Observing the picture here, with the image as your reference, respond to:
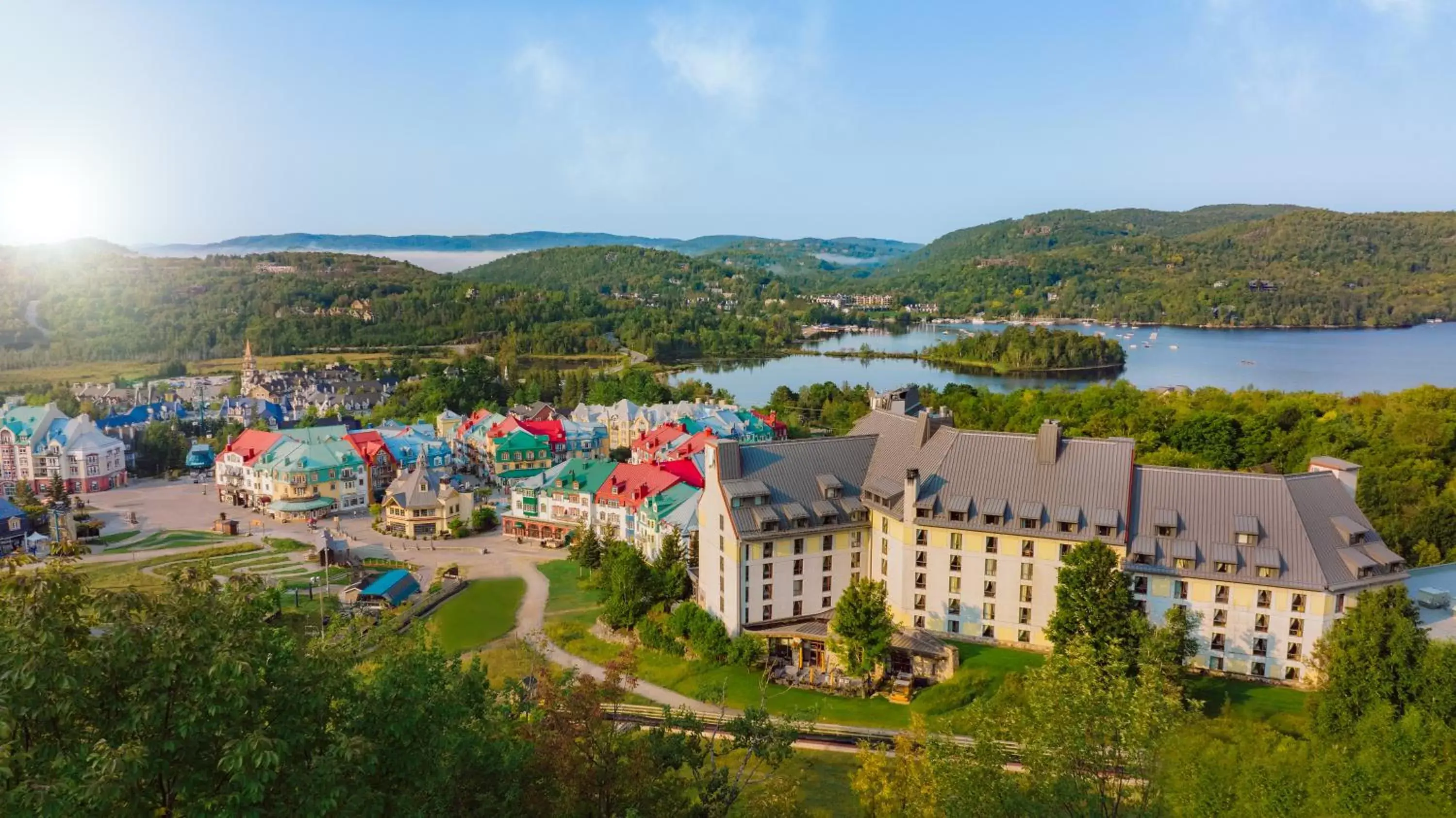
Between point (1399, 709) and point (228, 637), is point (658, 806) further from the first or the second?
point (1399, 709)

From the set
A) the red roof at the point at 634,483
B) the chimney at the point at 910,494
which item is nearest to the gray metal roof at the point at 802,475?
the chimney at the point at 910,494

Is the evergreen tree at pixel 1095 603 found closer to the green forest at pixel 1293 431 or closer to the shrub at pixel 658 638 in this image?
the shrub at pixel 658 638

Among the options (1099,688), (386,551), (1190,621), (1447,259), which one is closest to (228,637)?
(1099,688)

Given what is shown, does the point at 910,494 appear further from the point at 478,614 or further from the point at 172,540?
the point at 172,540

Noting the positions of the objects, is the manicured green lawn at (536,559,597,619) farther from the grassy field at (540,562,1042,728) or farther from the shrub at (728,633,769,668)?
the shrub at (728,633,769,668)

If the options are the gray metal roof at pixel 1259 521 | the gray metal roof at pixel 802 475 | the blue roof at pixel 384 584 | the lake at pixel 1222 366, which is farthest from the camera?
the lake at pixel 1222 366

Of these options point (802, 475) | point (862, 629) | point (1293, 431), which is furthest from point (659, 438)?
point (1293, 431)
